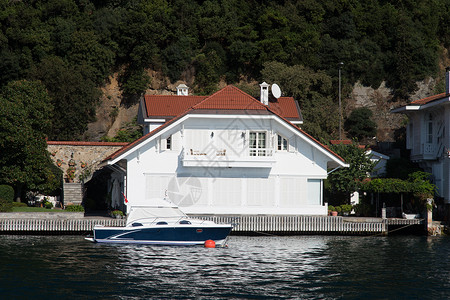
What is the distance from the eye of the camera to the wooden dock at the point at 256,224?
1693 inches

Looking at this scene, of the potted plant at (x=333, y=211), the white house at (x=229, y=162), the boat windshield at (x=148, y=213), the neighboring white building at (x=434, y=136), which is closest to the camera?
the boat windshield at (x=148, y=213)

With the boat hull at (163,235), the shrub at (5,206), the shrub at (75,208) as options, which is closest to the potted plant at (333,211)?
the boat hull at (163,235)

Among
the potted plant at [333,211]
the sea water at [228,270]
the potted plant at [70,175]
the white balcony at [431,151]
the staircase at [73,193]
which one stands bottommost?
the sea water at [228,270]

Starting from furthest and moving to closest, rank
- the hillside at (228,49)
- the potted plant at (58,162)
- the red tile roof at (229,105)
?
1. the hillside at (228,49)
2. the potted plant at (58,162)
3. the red tile roof at (229,105)

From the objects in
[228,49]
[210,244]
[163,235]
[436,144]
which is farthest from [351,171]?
[228,49]

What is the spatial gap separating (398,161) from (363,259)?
2133 centimetres

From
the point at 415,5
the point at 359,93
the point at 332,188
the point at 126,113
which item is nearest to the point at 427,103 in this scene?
the point at 332,188

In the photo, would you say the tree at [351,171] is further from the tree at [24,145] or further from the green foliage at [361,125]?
the green foliage at [361,125]

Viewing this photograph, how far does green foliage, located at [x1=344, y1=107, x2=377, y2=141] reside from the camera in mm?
76562

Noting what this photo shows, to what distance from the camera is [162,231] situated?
3872 centimetres

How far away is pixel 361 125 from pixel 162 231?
4341 centimetres

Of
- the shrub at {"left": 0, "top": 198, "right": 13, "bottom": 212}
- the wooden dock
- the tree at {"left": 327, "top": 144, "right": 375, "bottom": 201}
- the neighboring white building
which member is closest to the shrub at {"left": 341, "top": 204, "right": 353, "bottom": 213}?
the tree at {"left": 327, "top": 144, "right": 375, "bottom": 201}

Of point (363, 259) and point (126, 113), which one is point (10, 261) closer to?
point (363, 259)

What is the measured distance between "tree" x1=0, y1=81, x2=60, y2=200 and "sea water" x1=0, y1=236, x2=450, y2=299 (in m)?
10.1
